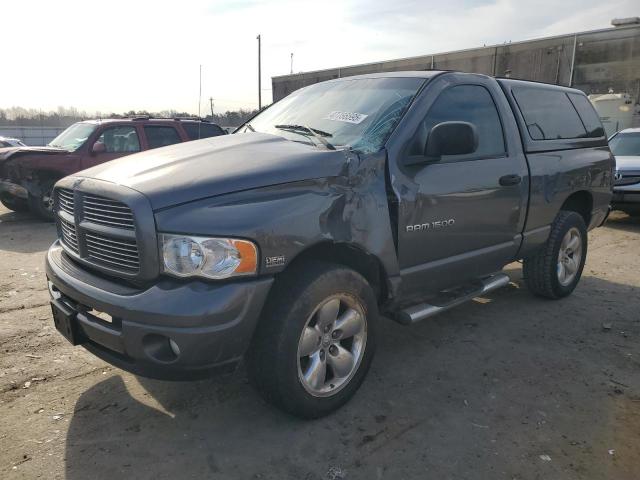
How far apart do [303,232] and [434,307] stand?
132 centimetres

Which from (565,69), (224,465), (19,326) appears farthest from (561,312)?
(565,69)

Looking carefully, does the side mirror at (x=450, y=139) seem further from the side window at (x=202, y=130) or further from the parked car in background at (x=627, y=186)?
the side window at (x=202, y=130)

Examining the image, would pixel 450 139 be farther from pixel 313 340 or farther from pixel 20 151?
pixel 20 151

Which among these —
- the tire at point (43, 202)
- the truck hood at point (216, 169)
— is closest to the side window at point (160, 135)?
the tire at point (43, 202)

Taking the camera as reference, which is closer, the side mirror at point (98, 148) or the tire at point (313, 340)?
the tire at point (313, 340)

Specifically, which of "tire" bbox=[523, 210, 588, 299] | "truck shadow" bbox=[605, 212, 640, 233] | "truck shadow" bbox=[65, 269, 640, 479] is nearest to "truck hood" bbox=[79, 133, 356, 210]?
"truck shadow" bbox=[65, 269, 640, 479]

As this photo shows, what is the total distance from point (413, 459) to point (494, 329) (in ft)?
6.69

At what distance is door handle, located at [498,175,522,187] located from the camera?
3847 millimetres

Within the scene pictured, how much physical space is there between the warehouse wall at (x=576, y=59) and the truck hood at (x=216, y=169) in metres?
26.9

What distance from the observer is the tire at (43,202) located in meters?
8.73

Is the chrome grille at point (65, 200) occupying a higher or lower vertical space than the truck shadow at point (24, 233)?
higher

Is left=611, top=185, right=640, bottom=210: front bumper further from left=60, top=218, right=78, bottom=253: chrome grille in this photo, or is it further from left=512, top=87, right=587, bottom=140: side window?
left=60, top=218, right=78, bottom=253: chrome grille

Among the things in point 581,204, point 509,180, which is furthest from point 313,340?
point 581,204

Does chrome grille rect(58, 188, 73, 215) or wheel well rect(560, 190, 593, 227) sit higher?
chrome grille rect(58, 188, 73, 215)
